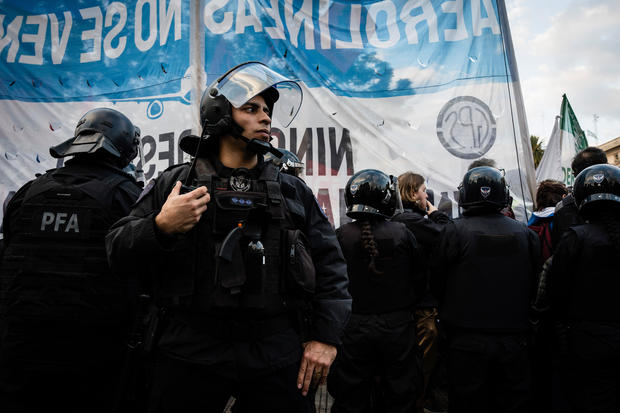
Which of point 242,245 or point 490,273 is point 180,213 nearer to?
point 242,245

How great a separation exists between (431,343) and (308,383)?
2.70 meters

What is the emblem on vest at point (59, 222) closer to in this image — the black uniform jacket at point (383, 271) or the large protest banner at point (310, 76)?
the black uniform jacket at point (383, 271)

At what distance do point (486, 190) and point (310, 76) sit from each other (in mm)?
3327

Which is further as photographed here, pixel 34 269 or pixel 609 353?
pixel 609 353

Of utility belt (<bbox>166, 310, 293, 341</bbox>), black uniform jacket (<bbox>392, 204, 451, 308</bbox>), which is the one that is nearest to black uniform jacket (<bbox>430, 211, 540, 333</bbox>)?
black uniform jacket (<bbox>392, 204, 451, 308</bbox>)

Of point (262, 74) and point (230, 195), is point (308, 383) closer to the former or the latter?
point (230, 195)

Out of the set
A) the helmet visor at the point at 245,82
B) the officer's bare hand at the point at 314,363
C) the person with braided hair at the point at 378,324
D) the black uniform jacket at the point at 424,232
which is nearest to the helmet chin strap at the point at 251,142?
the helmet visor at the point at 245,82

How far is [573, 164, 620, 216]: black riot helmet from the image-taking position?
8.96 ft

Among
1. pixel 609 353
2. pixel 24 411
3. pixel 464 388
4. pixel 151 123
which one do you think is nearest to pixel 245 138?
pixel 24 411

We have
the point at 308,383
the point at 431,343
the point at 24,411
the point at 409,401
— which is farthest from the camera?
the point at 431,343

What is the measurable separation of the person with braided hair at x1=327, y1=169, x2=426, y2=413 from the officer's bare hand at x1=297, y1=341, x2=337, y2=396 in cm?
166

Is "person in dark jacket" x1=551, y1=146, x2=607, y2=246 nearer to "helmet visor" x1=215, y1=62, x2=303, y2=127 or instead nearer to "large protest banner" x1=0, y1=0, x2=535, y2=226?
"large protest banner" x1=0, y1=0, x2=535, y2=226

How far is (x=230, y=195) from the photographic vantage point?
1568 mm

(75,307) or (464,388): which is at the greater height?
(75,307)
